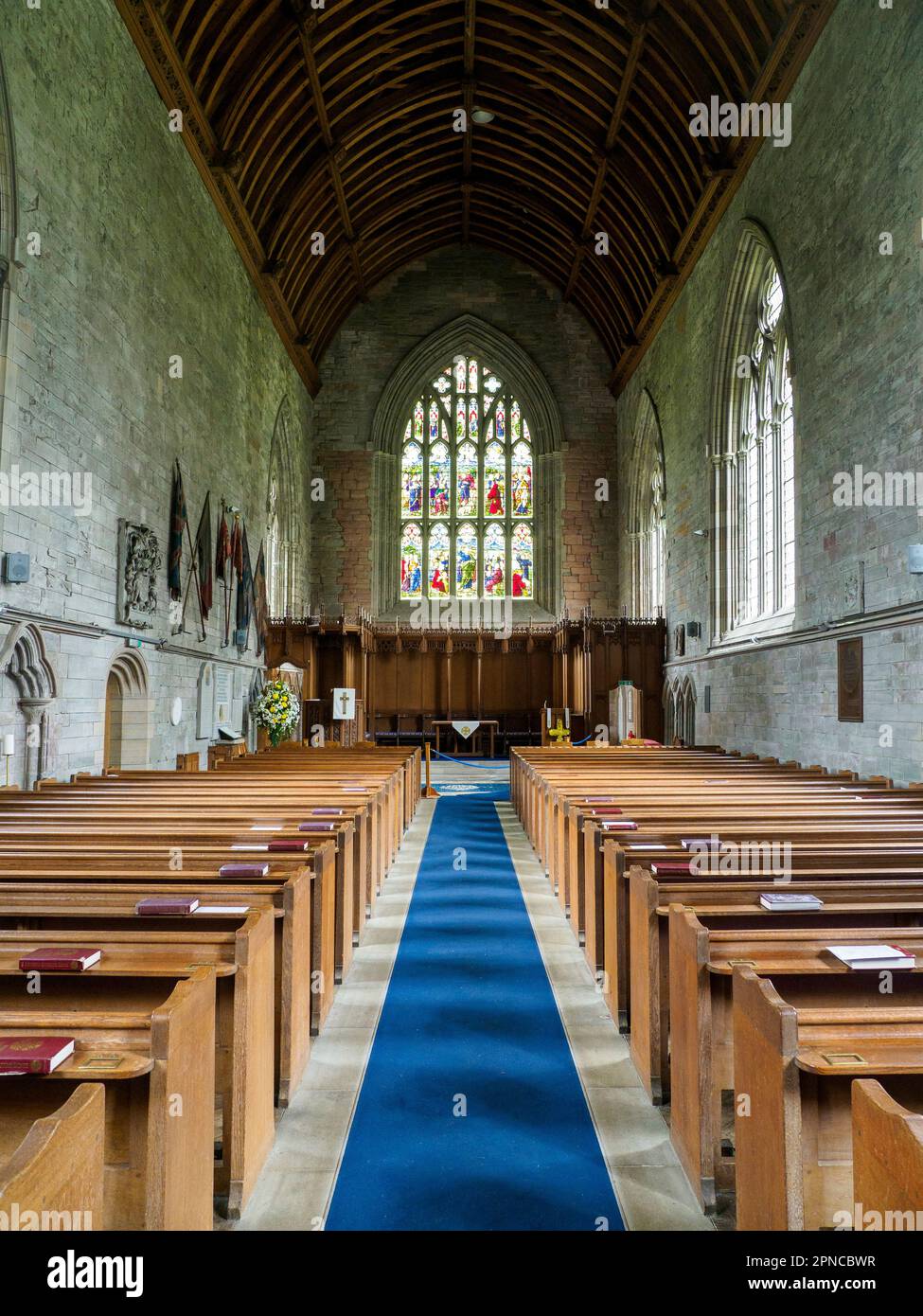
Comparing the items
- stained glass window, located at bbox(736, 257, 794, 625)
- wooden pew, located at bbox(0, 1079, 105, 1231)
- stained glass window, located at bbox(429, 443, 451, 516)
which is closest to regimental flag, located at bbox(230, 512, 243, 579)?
stained glass window, located at bbox(736, 257, 794, 625)

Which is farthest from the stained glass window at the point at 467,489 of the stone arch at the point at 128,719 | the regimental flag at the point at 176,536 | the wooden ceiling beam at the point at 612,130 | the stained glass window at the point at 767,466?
the stone arch at the point at 128,719

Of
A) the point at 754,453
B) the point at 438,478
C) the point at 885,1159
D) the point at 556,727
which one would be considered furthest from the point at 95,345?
the point at 438,478

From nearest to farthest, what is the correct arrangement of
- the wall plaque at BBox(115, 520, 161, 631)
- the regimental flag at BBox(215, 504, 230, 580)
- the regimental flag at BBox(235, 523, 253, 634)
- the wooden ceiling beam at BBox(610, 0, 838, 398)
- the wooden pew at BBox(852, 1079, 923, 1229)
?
the wooden pew at BBox(852, 1079, 923, 1229) → the wooden ceiling beam at BBox(610, 0, 838, 398) → the wall plaque at BBox(115, 520, 161, 631) → the regimental flag at BBox(215, 504, 230, 580) → the regimental flag at BBox(235, 523, 253, 634)

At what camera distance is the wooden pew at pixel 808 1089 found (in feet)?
5.66

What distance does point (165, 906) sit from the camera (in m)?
2.78

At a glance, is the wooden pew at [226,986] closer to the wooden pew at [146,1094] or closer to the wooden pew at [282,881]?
the wooden pew at [146,1094]

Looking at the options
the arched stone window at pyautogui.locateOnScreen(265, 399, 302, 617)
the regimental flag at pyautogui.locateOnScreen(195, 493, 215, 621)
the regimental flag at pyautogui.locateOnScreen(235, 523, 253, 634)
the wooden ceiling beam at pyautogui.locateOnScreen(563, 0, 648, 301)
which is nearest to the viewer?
the wooden ceiling beam at pyautogui.locateOnScreen(563, 0, 648, 301)

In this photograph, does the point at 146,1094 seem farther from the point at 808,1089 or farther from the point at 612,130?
the point at 612,130

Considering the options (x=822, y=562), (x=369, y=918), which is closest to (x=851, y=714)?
(x=822, y=562)

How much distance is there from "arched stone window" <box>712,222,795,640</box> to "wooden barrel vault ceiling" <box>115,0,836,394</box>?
5.24 feet

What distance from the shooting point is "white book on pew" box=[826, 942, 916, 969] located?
7.05ft

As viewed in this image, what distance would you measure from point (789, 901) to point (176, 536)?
30.1ft

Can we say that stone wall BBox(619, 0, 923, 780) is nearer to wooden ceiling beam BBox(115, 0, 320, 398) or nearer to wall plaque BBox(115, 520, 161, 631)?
wooden ceiling beam BBox(115, 0, 320, 398)
